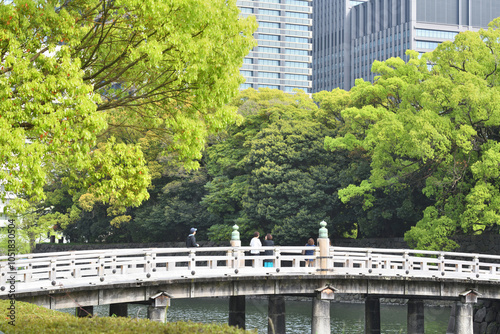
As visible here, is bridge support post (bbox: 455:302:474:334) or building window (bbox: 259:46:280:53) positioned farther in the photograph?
building window (bbox: 259:46:280:53)

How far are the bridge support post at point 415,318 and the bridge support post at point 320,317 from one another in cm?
620

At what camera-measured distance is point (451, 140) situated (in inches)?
1421

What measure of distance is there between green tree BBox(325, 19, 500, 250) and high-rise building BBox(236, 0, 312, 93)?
320 feet

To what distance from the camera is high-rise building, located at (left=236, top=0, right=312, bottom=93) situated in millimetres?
136750

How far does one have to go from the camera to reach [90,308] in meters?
22.6

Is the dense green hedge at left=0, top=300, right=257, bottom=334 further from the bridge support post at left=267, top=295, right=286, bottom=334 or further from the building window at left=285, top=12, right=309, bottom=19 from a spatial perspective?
the building window at left=285, top=12, right=309, bottom=19

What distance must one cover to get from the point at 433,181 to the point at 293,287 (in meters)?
16.8

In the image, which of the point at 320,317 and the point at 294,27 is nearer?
the point at 320,317

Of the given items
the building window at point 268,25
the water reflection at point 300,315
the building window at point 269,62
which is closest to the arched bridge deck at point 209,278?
the water reflection at point 300,315

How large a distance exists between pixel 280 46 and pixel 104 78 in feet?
408

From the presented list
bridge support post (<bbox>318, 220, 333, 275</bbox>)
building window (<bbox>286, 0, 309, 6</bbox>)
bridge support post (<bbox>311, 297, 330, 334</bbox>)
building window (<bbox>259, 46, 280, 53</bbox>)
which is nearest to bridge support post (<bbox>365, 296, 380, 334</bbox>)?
bridge support post (<bbox>311, 297, 330, 334</bbox>)

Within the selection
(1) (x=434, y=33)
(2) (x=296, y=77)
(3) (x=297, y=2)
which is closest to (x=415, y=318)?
(1) (x=434, y=33)

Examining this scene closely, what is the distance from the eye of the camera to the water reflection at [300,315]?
124 ft

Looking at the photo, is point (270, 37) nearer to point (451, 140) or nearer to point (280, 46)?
point (280, 46)
